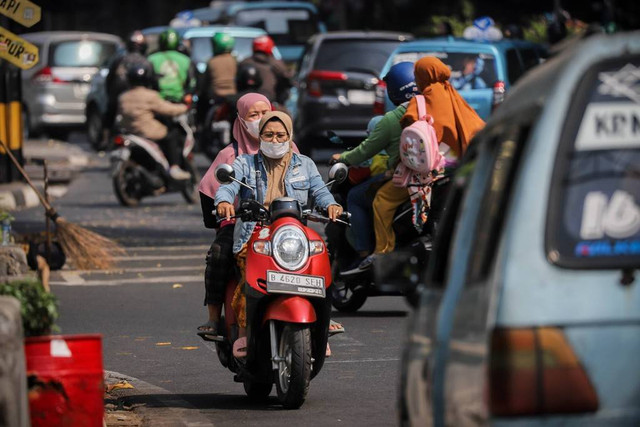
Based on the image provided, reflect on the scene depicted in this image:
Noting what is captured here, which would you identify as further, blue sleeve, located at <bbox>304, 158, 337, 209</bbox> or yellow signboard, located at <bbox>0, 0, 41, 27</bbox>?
yellow signboard, located at <bbox>0, 0, 41, 27</bbox>

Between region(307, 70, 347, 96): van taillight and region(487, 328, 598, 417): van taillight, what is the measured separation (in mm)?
19550

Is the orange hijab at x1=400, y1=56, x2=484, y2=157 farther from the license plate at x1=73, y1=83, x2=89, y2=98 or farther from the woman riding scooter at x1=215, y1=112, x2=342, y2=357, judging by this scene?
the license plate at x1=73, y1=83, x2=89, y2=98

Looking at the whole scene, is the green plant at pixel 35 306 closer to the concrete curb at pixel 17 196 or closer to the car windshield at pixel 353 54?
the concrete curb at pixel 17 196

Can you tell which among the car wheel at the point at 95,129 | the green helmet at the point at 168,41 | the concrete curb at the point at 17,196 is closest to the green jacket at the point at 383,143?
the concrete curb at the point at 17,196

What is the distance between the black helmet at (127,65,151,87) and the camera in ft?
64.6

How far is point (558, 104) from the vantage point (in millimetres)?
4477

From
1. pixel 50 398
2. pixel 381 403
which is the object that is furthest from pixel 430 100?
pixel 50 398

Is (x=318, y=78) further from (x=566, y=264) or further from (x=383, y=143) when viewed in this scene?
(x=566, y=264)

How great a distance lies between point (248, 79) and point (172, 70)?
7.75 ft

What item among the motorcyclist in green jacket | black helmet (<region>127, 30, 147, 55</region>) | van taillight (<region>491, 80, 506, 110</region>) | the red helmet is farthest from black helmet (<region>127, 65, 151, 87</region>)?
van taillight (<region>491, 80, 506, 110</region>)

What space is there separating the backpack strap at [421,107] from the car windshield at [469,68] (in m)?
8.36

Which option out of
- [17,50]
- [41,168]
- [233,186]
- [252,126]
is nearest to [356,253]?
[252,126]

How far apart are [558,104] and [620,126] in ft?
0.59

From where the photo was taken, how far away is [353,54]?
24.1 meters
